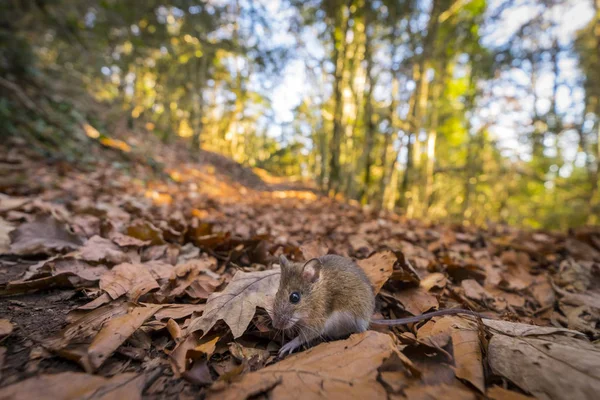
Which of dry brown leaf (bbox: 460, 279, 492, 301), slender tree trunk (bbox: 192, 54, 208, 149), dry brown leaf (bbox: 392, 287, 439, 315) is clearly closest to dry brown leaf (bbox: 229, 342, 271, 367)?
dry brown leaf (bbox: 392, 287, 439, 315)

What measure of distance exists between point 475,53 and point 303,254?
11604 millimetres

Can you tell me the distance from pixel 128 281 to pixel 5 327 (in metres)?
0.63

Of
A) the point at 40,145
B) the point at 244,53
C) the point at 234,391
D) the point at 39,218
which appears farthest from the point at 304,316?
the point at 244,53

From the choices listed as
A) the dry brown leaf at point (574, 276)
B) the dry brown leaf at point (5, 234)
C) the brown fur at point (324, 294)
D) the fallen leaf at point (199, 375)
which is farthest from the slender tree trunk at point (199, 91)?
the fallen leaf at point (199, 375)

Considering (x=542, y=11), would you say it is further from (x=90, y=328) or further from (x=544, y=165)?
(x=90, y=328)

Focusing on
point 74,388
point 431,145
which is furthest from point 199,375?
point 431,145

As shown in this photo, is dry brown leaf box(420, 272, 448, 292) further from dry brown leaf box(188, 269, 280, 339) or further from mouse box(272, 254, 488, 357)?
dry brown leaf box(188, 269, 280, 339)

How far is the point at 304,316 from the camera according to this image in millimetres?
1898

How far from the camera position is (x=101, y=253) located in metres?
2.32

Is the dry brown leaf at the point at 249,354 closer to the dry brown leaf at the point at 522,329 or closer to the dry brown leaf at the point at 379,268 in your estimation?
the dry brown leaf at the point at 379,268

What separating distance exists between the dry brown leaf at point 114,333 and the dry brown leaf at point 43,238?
4.33 feet

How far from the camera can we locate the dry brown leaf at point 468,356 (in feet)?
4.20

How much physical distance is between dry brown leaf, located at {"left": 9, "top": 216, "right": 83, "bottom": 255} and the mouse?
71.8 inches

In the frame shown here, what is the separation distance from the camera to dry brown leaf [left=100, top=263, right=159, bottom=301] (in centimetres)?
181
